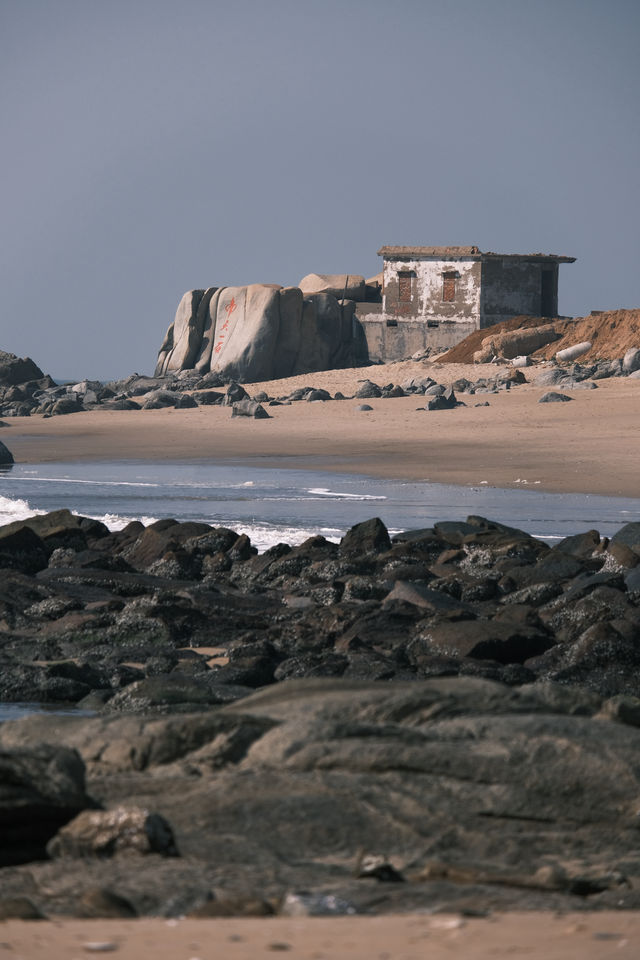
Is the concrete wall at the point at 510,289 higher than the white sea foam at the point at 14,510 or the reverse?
higher

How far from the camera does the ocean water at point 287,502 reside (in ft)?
54.4

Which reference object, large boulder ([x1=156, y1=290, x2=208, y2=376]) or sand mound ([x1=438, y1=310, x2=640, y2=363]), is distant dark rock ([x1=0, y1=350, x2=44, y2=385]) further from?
sand mound ([x1=438, y1=310, x2=640, y2=363])

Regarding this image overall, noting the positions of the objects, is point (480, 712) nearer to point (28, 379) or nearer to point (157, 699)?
point (157, 699)

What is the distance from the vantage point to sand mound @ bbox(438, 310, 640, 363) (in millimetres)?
41625

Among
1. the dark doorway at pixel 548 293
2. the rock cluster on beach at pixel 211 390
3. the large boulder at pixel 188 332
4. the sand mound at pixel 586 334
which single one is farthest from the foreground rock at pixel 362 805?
the dark doorway at pixel 548 293

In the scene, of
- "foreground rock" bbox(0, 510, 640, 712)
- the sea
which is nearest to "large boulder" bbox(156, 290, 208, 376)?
the sea

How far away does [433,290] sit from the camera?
46.9 metres

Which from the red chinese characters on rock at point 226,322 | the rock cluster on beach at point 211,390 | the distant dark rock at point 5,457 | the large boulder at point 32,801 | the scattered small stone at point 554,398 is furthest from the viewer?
the red chinese characters on rock at point 226,322

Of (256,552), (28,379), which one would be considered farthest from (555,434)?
(28,379)

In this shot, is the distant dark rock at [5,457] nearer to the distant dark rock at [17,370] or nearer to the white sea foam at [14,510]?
the white sea foam at [14,510]

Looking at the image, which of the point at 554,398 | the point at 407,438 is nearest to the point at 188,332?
the point at 554,398

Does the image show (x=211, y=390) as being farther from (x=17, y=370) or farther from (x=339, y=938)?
(x=339, y=938)

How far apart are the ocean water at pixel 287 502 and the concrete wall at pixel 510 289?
23.9 m

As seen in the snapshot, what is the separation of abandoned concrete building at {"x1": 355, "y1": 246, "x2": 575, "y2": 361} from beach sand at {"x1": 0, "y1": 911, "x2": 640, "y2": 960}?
43379mm
